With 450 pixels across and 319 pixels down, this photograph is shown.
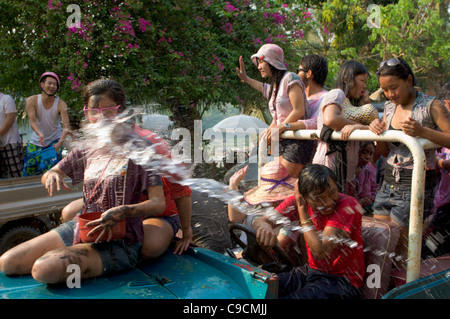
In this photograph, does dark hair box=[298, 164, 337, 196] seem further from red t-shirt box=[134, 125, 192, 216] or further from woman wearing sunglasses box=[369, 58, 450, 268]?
red t-shirt box=[134, 125, 192, 216]

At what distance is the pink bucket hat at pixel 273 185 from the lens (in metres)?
3.67

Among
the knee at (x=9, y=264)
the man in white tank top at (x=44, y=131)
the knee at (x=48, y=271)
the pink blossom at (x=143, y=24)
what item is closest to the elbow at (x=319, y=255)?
the knee at (x=48, y=271)

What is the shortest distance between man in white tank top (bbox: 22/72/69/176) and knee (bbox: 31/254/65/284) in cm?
405

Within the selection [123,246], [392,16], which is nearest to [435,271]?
[123,246]

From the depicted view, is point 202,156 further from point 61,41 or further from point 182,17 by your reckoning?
point 61,41

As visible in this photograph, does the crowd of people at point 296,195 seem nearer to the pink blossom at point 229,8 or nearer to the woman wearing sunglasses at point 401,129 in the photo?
the woman wearing sunglasses at point 401,129

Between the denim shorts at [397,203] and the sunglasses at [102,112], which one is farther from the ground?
the sunglasses at [102,112]

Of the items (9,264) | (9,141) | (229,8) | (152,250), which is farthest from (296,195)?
(229,8)

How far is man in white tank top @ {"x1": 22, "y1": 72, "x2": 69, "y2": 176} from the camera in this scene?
19.9ft

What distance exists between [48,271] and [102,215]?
0.38m

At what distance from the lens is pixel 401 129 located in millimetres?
2996

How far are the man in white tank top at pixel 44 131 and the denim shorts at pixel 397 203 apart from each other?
14.8ft

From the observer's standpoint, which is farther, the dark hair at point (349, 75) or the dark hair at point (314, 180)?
the dark hair at point (349, 75)

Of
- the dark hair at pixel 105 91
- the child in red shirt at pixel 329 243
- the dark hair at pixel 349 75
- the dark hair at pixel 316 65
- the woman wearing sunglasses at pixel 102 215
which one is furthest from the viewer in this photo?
the dark hair at pixel 316 65
